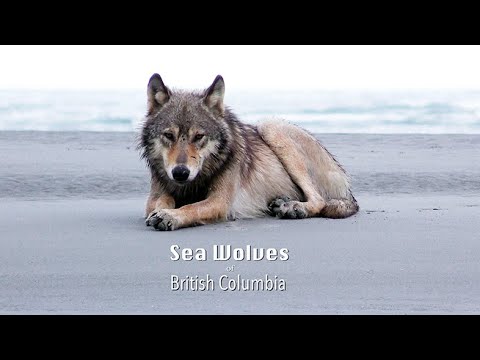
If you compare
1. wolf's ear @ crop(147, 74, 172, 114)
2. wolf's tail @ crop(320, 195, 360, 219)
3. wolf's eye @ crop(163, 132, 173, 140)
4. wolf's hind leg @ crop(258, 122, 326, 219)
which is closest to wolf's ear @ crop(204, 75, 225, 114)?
wolf's ear @ crop(147, 74, 172, 114)

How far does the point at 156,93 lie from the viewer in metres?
9.44

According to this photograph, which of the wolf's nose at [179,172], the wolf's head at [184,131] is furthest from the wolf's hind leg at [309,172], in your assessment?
the wolf's nose at [179,172]

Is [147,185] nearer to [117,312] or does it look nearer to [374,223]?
[374,223]

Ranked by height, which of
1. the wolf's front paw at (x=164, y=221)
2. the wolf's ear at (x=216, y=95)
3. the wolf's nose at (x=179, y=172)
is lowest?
the wolf's front paw at (x=164, y=221)

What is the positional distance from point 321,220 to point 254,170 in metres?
0.98

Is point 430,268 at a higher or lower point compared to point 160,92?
lower

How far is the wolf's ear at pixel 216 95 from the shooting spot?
373 inches

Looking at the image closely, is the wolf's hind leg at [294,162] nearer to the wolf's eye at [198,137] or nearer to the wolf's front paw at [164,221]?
the wolf's eye at [198,137]

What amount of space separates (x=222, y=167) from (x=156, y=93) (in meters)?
1.10

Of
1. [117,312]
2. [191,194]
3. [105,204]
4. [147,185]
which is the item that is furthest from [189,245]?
[147,185]

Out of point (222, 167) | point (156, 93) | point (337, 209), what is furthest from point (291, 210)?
point (156, 93)

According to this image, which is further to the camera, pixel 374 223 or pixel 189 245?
pixel 374 223

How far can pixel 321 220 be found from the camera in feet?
32.2

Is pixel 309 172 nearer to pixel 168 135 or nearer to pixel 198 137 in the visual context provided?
pixel 198 137
